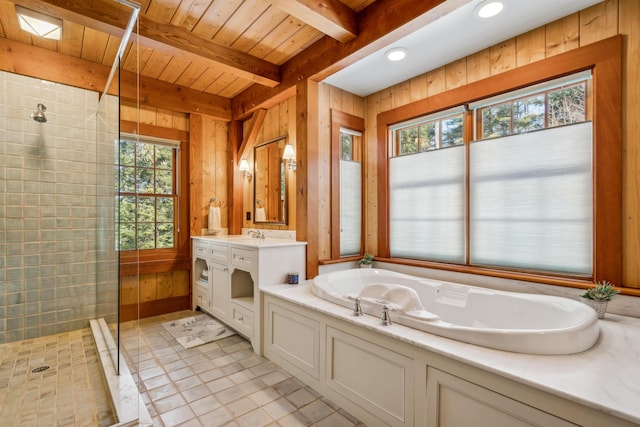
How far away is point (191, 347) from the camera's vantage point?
2.64 meters

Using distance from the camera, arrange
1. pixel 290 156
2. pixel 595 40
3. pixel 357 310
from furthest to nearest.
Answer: pixel 290 156 < pixel 595 40 < pixel 357 310

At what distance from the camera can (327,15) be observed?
82.8 inches

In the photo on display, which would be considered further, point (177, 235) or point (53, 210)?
point (177, 235)

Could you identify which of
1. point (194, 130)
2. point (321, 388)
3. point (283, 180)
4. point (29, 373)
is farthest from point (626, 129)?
point (29, 373)

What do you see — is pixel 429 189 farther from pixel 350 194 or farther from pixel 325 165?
pixel 325 165

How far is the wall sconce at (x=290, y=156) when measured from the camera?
3.22m

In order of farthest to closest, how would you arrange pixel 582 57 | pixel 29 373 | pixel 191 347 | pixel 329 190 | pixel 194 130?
pixel 194 130
pixel 329 190
pixel 191 347
pixel 29 373
pixel 582 57

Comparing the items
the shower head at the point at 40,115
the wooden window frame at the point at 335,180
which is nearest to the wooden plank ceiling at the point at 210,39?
the shower head at the point at 40,115

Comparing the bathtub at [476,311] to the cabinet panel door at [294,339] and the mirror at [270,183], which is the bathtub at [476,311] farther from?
the mirror at [270,183]

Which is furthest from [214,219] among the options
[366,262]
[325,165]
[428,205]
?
[428,205]

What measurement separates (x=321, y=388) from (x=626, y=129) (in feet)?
8.21

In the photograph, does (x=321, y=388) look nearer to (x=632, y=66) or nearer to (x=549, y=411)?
(x=549, y=411)

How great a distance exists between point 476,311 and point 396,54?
2135mm

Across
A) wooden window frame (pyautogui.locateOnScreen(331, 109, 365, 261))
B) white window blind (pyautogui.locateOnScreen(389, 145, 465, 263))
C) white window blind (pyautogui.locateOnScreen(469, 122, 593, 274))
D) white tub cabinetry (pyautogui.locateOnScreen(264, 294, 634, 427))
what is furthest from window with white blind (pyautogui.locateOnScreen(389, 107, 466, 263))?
white tub cabinetry (pyautogui.locateOnScreen(264, 294, 634, 427))
